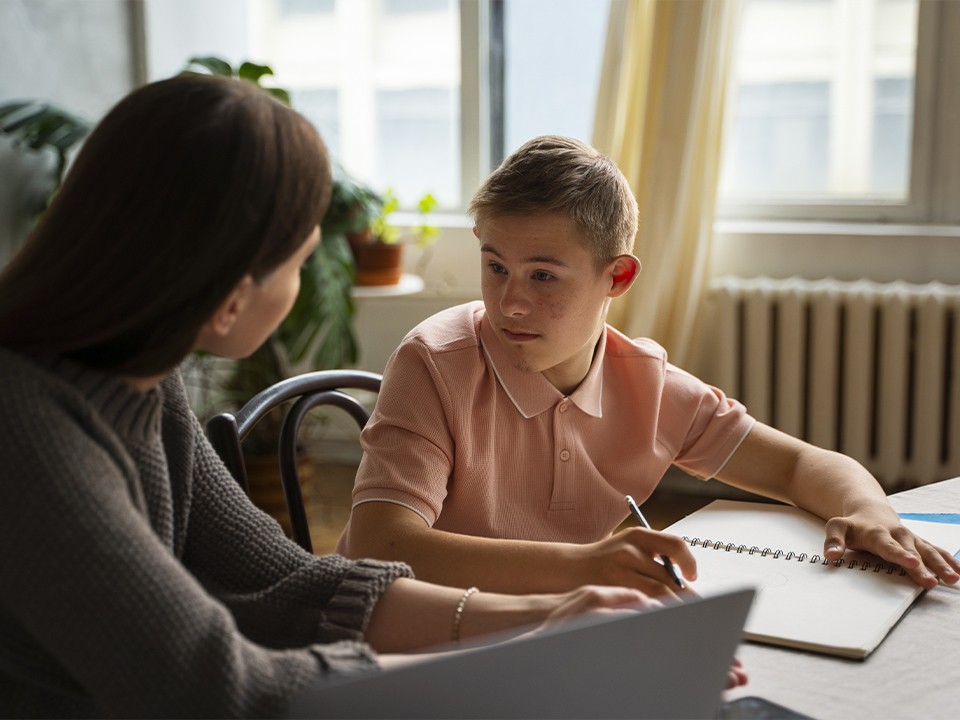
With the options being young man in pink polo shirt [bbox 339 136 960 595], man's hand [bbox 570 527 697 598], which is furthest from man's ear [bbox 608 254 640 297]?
man's hand [bbox 570 527 697 598]

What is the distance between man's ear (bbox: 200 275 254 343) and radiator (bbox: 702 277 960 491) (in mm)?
2578

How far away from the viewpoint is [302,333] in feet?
11.0

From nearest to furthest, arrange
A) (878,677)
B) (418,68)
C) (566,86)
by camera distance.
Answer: (878,677), (566,86), (418,68)

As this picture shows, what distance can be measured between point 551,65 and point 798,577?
2.83 metres

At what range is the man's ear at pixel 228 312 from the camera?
2.41 ft

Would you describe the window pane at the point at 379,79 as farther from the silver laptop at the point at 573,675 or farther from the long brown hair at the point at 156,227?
the silver laptop at the point at 573,675

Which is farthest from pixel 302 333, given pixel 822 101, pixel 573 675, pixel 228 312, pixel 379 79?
pixel 573 675

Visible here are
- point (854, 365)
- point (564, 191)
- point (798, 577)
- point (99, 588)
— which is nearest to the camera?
point (99, 588)

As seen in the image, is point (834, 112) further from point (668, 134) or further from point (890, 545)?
point (890, 545)

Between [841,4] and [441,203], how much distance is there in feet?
4.85

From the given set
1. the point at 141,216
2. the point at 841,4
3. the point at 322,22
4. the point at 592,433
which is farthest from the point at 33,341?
the point at 322,22

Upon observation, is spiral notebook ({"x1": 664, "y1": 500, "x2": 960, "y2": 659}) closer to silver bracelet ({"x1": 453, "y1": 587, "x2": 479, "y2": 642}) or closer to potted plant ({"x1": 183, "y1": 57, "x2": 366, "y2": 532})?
silver bracelet ({"x1": 453, "y1": 587, "x2": 479, "y2": 642})

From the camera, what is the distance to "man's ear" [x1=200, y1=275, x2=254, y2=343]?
2.41 ft

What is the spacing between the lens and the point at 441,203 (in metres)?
3.87
